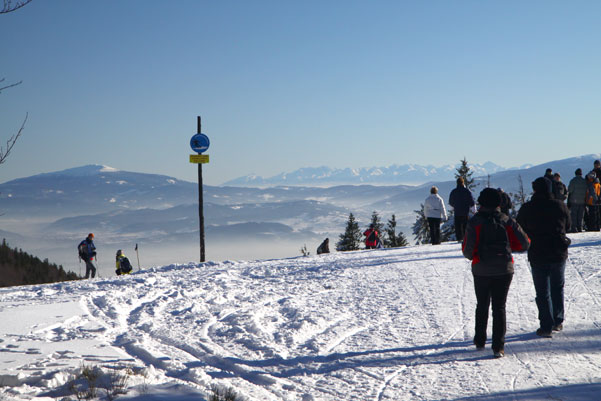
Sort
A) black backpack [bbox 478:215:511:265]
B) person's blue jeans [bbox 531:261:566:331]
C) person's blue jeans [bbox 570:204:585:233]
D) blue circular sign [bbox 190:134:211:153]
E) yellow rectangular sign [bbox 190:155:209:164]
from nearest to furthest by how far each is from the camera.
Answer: black backpack [bbox 478:215:511:265], person's blue jeans [bbox 531:261:566:331], blue circular sign [bbox 190:134:211:153], yellow rectangular sign [bbox 190:155:209:164], person's blue jeans [bbox 570:204:585:233]

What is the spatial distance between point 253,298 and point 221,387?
4.85 meters

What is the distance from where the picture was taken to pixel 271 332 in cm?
760

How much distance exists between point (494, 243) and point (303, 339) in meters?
2.77

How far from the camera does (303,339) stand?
7164 mm

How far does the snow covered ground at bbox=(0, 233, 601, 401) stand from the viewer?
5219mm

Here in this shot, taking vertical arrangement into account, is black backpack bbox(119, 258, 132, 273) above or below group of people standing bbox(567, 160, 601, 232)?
below

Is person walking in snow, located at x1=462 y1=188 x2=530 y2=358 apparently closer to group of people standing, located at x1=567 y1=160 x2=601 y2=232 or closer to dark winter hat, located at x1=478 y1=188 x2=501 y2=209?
dark winter hat, located at x1=478 y1=188 x2=501 y2=209

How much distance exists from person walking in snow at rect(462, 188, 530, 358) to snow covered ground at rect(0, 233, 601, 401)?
0.59 m

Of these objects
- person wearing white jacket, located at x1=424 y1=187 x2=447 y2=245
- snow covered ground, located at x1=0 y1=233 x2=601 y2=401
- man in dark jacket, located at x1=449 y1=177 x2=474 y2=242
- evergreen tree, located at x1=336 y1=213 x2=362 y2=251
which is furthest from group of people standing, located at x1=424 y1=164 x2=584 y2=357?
evergreen tree, located at x1=336 y1=213 x2=362 y2=251

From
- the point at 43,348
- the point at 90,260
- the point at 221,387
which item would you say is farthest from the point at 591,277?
the point at 90,260

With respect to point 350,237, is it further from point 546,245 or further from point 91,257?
point 546,245

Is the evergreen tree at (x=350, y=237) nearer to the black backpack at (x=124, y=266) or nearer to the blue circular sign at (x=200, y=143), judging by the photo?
the black backpack at (x=124, y=266)

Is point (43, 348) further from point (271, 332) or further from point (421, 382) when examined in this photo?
point (421, 382)

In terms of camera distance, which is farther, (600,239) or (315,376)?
(600,239)
